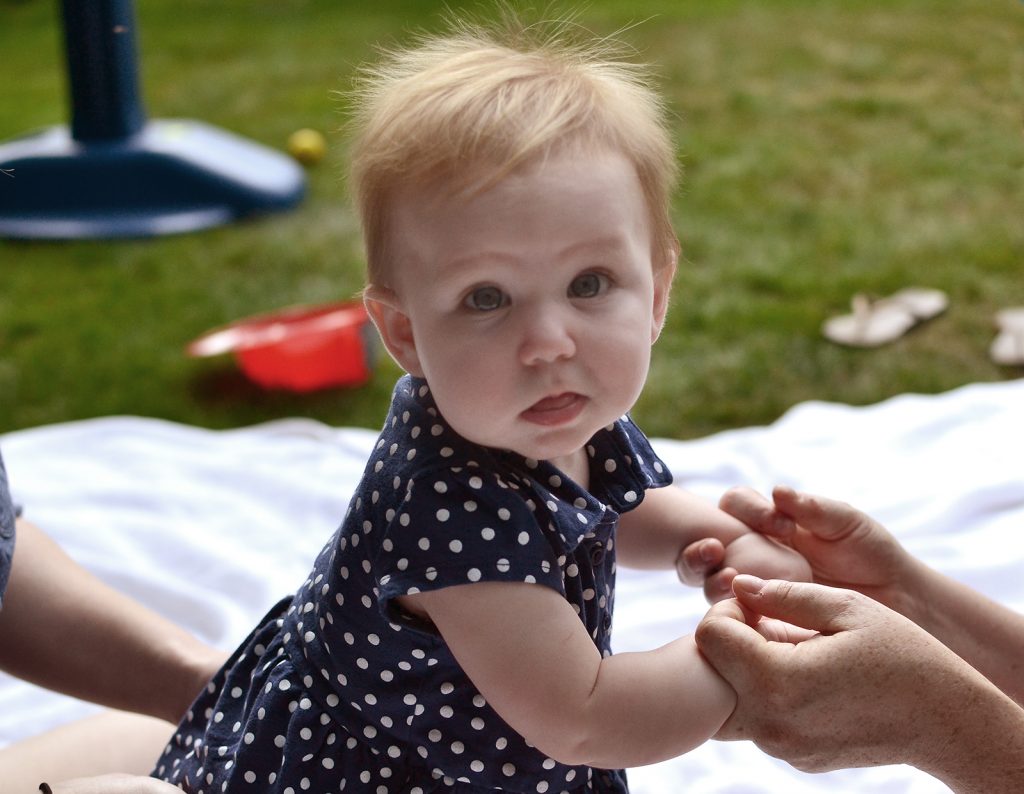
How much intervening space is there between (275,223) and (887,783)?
89.1 inches

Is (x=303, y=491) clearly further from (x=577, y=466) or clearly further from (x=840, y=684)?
(x=840, y=684)

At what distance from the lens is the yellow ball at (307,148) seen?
3488 mm

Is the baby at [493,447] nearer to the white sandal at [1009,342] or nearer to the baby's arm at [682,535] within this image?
the baby's arm at [682,535]

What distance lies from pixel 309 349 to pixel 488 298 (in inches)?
56.6

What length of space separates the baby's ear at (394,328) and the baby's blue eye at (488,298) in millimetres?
73

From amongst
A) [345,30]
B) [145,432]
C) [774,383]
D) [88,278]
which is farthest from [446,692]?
[345,30]

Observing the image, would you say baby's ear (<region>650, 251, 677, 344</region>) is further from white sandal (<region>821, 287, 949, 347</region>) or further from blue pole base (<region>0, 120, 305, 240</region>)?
blue pole base (<region>0, 120, 305, 240</region>)

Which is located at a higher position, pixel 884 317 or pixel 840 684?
pixel 884 317

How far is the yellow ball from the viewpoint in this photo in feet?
11.4

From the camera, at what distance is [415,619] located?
914 mm

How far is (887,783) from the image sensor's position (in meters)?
1.18

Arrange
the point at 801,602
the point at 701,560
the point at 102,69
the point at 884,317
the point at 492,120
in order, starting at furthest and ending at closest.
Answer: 1. the point at 102,69
2. the point at 884,317
3. the point at 701,560
4. the point at 801,602
5. the point at 492,120

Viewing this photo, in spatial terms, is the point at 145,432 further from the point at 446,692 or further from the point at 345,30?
the point at 345,30

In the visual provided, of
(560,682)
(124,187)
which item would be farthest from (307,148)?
(560,682)
